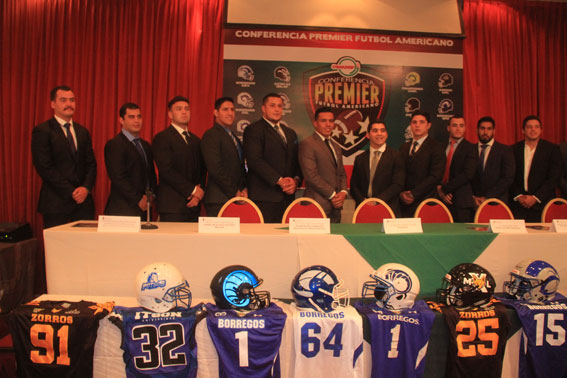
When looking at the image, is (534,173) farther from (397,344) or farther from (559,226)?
(397,344)

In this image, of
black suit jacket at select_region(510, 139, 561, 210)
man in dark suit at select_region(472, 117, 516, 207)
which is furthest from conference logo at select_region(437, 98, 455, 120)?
black suit jacket at select_region(510, 139, 561, 210)

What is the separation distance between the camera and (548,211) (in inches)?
152

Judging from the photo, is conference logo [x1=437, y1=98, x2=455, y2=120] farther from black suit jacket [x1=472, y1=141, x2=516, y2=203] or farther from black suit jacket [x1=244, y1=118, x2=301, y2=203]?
black suit jacket [x1=244, y1=118, x2=301, y2=203]

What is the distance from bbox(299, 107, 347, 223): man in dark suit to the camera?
4.09 metres

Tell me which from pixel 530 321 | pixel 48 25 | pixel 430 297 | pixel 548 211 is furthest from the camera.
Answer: pixel 48 25

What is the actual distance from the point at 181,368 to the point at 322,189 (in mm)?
2396

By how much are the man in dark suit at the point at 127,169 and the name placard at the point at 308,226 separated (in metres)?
1.85

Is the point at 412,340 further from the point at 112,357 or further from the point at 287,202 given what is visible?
the point at 287,202

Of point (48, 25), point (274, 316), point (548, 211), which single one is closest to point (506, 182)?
point (548, 211)

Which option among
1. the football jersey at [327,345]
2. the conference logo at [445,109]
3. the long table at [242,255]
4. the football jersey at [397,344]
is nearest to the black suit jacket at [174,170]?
the long table at [242,255]

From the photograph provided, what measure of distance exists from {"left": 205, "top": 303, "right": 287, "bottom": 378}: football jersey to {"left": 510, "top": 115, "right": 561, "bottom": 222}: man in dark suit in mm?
3759

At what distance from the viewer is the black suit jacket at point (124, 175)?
3887 mm

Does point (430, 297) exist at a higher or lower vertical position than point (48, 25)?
lower

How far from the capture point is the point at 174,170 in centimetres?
397
